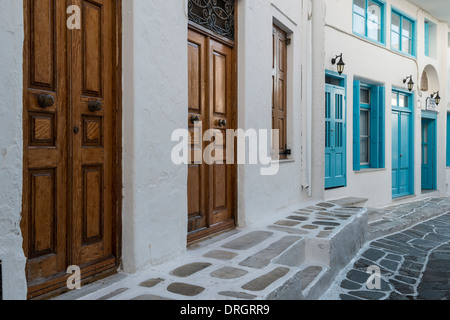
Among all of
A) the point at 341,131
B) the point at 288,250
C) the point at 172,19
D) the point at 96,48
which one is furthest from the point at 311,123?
the point at 96,48

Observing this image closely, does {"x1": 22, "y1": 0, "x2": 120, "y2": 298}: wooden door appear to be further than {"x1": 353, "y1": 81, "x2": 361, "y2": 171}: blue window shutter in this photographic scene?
No

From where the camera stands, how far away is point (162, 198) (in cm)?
297

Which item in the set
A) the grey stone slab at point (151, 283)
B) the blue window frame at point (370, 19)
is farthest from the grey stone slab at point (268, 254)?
the blue window frame at point (370, 19)

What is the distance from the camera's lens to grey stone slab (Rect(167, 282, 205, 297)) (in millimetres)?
2438

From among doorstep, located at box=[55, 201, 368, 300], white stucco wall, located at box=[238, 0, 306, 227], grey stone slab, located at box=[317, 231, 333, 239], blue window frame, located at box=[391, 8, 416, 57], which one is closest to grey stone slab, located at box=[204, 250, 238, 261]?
doorstep, located at box=[55, 201, 368, 300]

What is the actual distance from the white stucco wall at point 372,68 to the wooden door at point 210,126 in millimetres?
3384

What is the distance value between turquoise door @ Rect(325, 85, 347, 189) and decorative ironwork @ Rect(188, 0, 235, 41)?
10.8 feet

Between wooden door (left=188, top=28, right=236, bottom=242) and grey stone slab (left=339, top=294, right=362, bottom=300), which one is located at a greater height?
wooden door (left=188, top=28, right=236, bottom=242)

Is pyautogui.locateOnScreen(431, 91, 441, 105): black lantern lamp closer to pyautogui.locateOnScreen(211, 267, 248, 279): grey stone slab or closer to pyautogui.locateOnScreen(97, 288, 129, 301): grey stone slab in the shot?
pyautogui.locateOnScreen(211, 267, 248, 279): grey stone slab

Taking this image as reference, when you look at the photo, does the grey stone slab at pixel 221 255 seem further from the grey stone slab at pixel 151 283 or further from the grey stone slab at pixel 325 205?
the grey stone slab at pixel 325 205

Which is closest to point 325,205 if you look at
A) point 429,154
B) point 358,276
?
point 358,276

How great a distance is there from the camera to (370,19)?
336 inches

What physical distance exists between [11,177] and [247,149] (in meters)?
2.80
